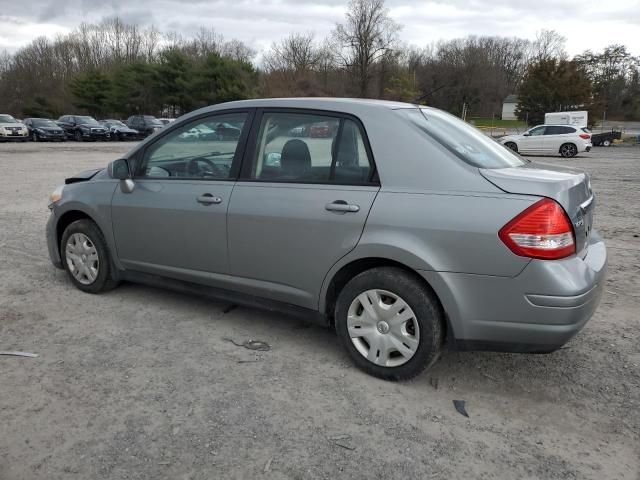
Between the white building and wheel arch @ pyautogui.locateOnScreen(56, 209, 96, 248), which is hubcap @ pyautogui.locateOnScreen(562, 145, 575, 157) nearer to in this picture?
wheel arch @ pyautogui.locateOnScreen(56, 209, 96, 248)

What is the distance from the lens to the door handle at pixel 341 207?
10.7 feet

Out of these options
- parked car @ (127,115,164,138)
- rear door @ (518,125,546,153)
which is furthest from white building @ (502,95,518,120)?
rear door @ (518,125,546,153)

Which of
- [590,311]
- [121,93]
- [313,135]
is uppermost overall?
[121,93]

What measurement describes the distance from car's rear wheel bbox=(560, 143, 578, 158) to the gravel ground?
74.4ft

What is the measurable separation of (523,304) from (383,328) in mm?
816

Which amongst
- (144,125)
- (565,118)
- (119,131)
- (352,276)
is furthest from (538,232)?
(144,125)

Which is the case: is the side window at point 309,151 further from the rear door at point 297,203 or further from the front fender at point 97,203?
the front fender at point 97,203

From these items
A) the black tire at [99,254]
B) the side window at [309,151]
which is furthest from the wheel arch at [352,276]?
the black tire at [99,254]

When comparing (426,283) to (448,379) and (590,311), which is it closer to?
(448,379)

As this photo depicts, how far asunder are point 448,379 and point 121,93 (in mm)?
58989

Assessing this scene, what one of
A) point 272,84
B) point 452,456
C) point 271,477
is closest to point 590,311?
point 452,456

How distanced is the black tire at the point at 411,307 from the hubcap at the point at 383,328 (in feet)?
0.09

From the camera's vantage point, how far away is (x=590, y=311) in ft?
9.83

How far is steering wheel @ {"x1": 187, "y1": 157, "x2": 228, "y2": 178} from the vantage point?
3961 millimetres
